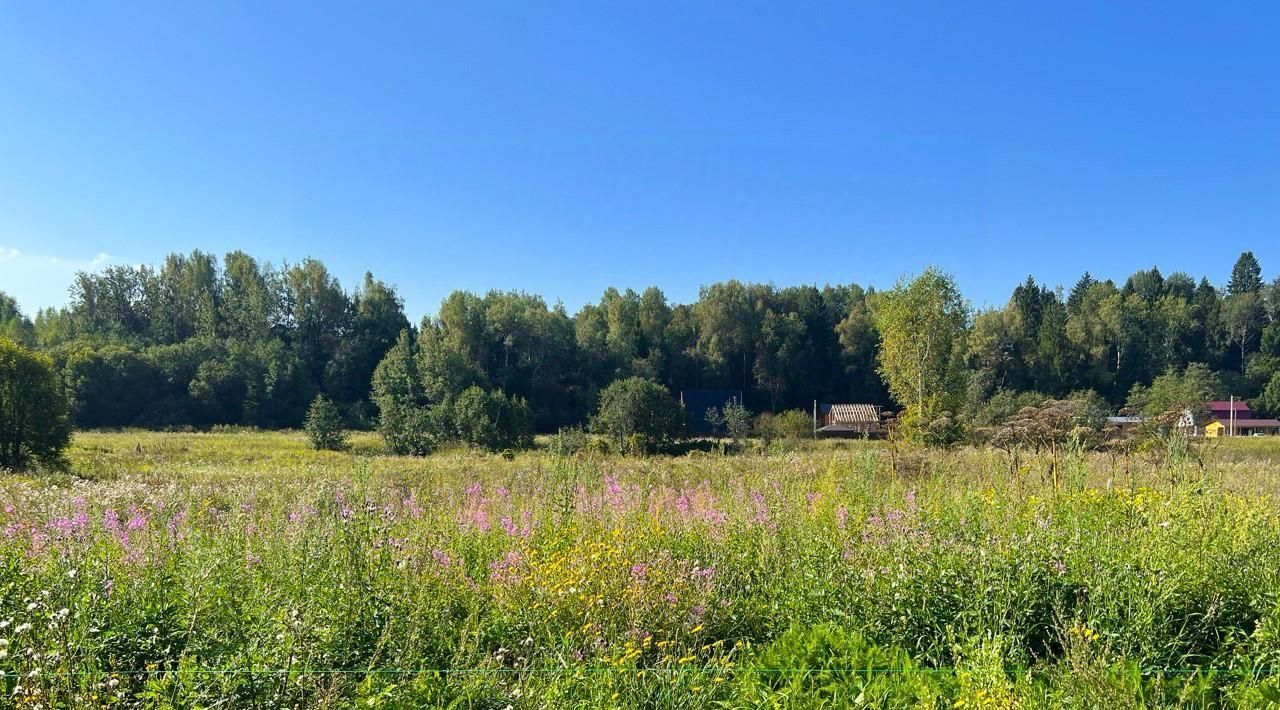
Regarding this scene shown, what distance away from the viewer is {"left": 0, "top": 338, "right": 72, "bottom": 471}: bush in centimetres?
1739

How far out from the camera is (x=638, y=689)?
2.76 meters

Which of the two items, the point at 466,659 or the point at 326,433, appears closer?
the point at 466,659

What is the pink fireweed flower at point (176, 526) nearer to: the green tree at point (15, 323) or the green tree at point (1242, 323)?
the green tree at point (15, 323)

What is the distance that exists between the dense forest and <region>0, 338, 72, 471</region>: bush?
2901 cm

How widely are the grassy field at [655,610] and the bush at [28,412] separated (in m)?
17.5

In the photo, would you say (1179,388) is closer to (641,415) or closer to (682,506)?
(641,415)

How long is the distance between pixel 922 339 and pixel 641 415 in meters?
13.9

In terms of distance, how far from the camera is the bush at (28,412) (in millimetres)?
17391

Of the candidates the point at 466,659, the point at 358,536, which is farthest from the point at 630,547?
the point at 358,536

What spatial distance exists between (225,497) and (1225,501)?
9944 mm

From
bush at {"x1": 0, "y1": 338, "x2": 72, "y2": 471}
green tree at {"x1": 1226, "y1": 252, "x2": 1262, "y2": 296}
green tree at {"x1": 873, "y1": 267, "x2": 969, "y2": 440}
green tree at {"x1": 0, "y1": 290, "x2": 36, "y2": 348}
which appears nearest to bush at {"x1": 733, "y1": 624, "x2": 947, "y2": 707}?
bush at {"x1": 0, "y1": 338, "x2": 72, "y2": 471}

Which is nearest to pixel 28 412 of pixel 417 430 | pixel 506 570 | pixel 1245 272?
pixel 417 430

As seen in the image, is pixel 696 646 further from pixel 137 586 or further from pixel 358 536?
pixel 137 586

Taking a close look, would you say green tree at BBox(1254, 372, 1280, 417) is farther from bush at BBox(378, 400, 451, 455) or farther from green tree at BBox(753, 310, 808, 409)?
bush at BBox(378, 400, 451, 455)
